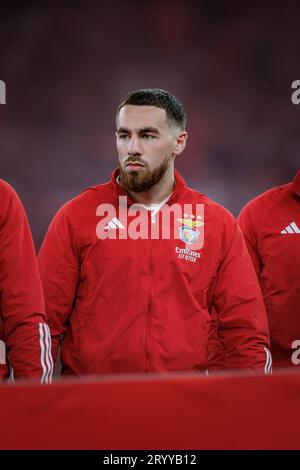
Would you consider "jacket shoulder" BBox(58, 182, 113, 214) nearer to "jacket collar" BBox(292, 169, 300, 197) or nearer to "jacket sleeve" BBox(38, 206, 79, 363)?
"jacket sleeve" BBox(38, 206, 79, 363)

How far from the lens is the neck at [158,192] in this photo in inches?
78.1

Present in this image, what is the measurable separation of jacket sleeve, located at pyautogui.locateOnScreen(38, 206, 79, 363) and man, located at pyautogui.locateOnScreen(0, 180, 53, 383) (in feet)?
0.49

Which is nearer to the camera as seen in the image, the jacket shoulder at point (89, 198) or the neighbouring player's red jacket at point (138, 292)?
the neighbouring player's red jacket at point (138, 292)

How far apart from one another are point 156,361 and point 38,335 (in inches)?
13.2

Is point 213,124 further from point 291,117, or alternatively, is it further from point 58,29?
point 58,29

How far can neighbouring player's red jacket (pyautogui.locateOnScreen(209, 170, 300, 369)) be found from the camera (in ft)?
6.99

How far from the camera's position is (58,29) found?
2.36m

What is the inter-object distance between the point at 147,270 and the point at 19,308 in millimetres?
370

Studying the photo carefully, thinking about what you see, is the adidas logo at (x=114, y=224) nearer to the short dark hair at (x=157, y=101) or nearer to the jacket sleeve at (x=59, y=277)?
the jacket sleeve at (x=59, y=277)

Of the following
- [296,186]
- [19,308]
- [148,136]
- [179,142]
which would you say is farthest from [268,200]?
[19,308]

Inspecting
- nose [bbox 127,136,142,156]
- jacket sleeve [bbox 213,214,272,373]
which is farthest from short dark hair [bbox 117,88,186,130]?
jacket sleeve [bbox 213,214,272,373]

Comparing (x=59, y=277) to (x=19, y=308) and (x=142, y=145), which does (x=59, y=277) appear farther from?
(x=142, y=145)

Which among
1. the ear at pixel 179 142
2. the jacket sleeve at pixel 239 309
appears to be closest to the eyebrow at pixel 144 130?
the ear at pixel 179 142

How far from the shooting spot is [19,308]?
1.66 metres
